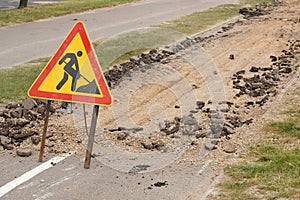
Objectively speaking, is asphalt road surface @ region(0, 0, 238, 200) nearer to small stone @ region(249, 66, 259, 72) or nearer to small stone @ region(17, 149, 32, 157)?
small stone @ region(17, 149, 32, 157)

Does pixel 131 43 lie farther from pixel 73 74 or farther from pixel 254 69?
pixel 73 74

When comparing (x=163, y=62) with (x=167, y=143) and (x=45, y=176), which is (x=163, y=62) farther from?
(x=45, y=176)

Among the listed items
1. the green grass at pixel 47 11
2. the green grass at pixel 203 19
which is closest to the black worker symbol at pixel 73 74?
the green grass at pixel 203 19

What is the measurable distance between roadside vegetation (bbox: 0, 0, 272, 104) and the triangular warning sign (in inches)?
129

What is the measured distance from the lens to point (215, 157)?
7066 millimetres

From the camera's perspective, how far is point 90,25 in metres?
21.4

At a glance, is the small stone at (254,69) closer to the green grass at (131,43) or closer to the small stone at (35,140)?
the green grass at (131,43)

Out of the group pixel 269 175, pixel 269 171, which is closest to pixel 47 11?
pixel 269 171

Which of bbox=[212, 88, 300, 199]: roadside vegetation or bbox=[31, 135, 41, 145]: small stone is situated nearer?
bbox=[212, 88, 300, 199]: roadside vegetation

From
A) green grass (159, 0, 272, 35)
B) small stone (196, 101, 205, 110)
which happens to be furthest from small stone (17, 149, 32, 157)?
green grass (159, 0, 272, 35)

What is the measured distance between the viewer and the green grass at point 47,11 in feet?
74.9

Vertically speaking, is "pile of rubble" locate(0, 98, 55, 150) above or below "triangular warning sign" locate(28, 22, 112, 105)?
below

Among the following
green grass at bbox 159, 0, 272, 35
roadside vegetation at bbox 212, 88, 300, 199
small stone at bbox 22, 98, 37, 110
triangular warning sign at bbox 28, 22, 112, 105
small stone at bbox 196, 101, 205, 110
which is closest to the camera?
roadside vegetation at bbox 212, 88, 300, 199

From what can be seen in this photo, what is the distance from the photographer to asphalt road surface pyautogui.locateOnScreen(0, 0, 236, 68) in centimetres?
1582
